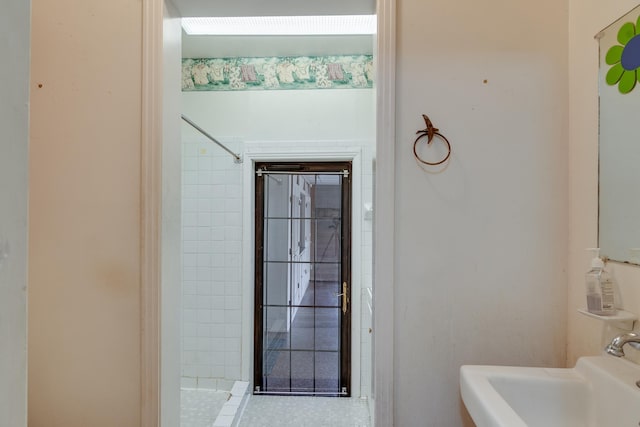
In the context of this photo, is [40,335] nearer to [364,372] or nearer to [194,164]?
[194,164]

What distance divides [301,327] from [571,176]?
2117mm

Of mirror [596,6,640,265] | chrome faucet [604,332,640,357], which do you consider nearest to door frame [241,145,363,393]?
mirror [596,6,640,265]

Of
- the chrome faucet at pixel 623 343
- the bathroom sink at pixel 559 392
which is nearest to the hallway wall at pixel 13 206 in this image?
the bathroom sink at pixel 559 392

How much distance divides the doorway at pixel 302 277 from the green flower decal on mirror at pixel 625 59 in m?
1.76

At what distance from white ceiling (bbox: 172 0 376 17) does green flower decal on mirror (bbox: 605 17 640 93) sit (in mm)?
777

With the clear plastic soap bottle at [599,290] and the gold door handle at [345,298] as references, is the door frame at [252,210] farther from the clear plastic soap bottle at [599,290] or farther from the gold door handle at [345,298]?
the clear plastic soap bottle at [599,290]

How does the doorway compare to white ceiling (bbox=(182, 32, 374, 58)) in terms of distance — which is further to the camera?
the doorway

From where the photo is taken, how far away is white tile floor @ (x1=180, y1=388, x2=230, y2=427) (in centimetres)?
225

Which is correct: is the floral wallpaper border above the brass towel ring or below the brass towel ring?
above

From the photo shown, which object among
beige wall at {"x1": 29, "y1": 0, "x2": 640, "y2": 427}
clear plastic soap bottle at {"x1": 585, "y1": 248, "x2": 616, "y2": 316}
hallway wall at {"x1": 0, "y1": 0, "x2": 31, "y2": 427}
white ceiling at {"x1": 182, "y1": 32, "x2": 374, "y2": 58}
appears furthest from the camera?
white ceiling at {"x1": 182, "y1": 32, "x2": 374, "y2": 58}

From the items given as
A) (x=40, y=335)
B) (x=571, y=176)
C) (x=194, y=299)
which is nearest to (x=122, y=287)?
(x=40, y=335)

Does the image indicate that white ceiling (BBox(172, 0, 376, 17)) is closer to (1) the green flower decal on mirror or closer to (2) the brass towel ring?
(2) the brass towel ring

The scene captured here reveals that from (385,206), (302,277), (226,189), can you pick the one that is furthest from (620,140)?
(226,189)

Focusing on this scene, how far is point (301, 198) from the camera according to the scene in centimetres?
264
